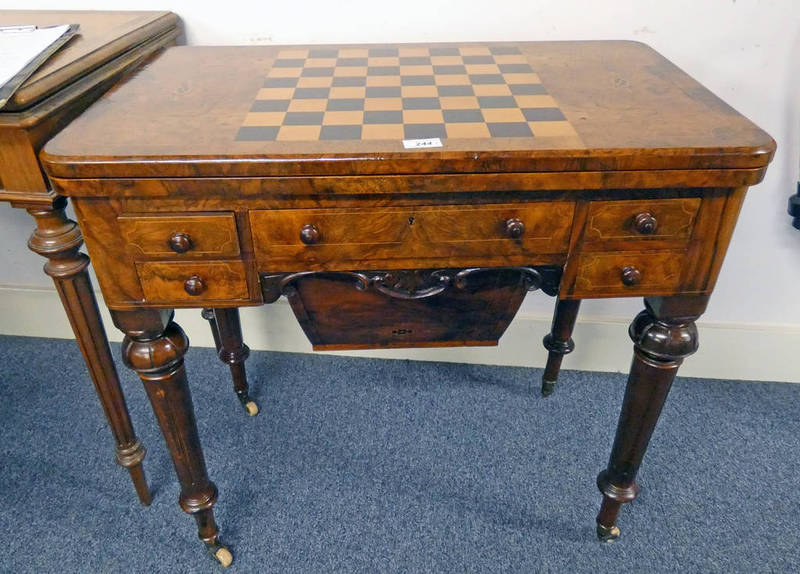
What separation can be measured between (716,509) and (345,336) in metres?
0.86

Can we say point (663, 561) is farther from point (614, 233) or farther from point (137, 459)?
point (137, 459)

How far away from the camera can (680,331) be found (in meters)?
0.91

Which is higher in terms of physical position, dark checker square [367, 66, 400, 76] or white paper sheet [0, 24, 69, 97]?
white paper sheet [0, 24, 69, 97]

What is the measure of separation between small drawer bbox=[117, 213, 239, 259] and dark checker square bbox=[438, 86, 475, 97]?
0.38 m

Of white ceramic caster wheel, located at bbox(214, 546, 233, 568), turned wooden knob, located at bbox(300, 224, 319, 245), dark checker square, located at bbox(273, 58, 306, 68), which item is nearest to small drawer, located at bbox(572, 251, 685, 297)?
turned wooden knob, located at bbox(300, 224, 319, 245)

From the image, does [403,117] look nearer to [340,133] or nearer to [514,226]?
[340,133]

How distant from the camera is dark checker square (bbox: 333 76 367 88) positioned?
0.96 meters

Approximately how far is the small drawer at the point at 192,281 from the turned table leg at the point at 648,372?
593mm

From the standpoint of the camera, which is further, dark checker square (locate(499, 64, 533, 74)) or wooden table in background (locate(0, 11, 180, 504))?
dark checker square (locate(499, 64, 533, 74))

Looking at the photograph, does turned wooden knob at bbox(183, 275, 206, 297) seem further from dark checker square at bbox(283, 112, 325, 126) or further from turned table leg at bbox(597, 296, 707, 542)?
turned table leg at bbox(597, 296, 707, 542)

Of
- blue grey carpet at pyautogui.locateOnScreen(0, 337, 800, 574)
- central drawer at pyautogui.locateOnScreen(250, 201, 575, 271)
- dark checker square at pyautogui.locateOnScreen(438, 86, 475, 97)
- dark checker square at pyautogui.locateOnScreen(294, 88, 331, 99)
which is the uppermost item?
dark checker square at pyautogui.locateOnScreen(438, 86, 475, 97)

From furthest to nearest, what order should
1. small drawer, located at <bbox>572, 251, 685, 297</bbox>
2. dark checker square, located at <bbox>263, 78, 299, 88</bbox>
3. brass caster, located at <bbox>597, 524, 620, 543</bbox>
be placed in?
brass caster, located at <bbox>597, 524, 620, 543</bbox> → dark checker square, located at <bbox>263, 78, 299, 88</bbox> → small drawer, located at <bbox>572, 251, 685, 297</bbox>

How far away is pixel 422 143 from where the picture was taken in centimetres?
74

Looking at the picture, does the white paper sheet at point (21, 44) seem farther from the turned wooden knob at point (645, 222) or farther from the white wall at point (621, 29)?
the turned wooden knob at point (645, 222)
